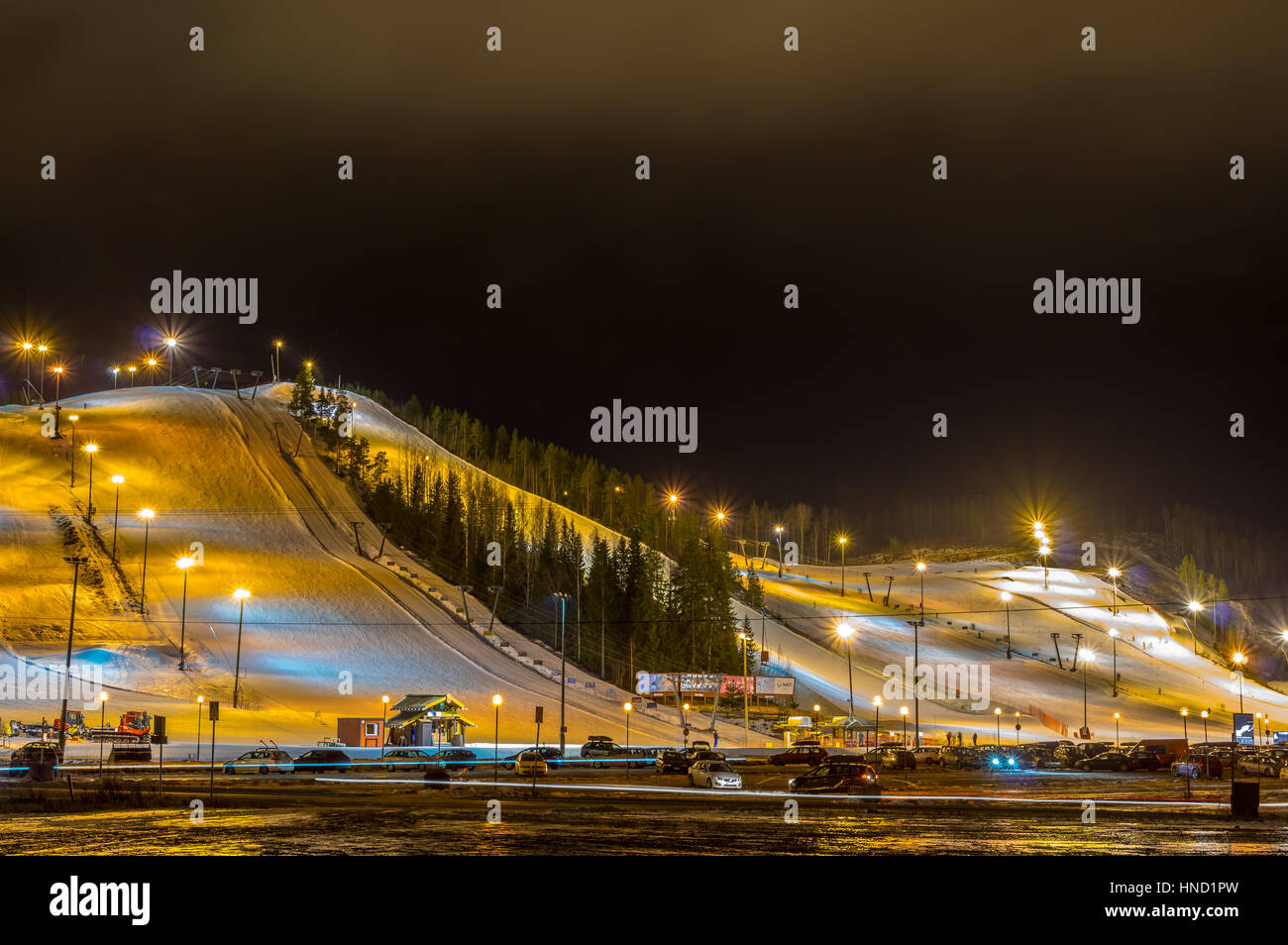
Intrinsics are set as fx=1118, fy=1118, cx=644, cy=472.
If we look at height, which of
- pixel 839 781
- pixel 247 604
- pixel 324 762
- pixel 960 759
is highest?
pixel 247 604

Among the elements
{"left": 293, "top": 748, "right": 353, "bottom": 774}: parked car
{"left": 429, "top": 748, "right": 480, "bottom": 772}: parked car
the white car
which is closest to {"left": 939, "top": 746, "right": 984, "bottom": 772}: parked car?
the white car

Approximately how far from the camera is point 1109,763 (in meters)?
51.7

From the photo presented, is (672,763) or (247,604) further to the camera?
(247,604)

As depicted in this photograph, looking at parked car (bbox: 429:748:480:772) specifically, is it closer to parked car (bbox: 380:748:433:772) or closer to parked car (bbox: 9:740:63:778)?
parked car (bbox: 380:748:433:772)

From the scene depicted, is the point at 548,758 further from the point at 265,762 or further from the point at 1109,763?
the point at 1109,763

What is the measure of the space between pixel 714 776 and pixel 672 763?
9.43 m

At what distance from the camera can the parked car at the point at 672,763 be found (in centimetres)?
4494

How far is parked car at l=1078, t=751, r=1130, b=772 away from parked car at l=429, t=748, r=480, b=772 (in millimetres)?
27637

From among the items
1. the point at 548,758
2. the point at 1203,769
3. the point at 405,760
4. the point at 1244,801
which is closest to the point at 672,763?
the point at 548,758

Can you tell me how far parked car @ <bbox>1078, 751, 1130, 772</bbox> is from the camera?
51000mm

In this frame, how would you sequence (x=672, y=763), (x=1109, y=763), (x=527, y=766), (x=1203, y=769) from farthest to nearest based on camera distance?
1. (x=1109, y=763)
2. (x=672, y=763)
3. (x=1203, y=769)
4. (x=527, y=766)

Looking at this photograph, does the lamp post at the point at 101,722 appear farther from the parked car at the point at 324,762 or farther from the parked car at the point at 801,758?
the parked car at the point at 801,758
